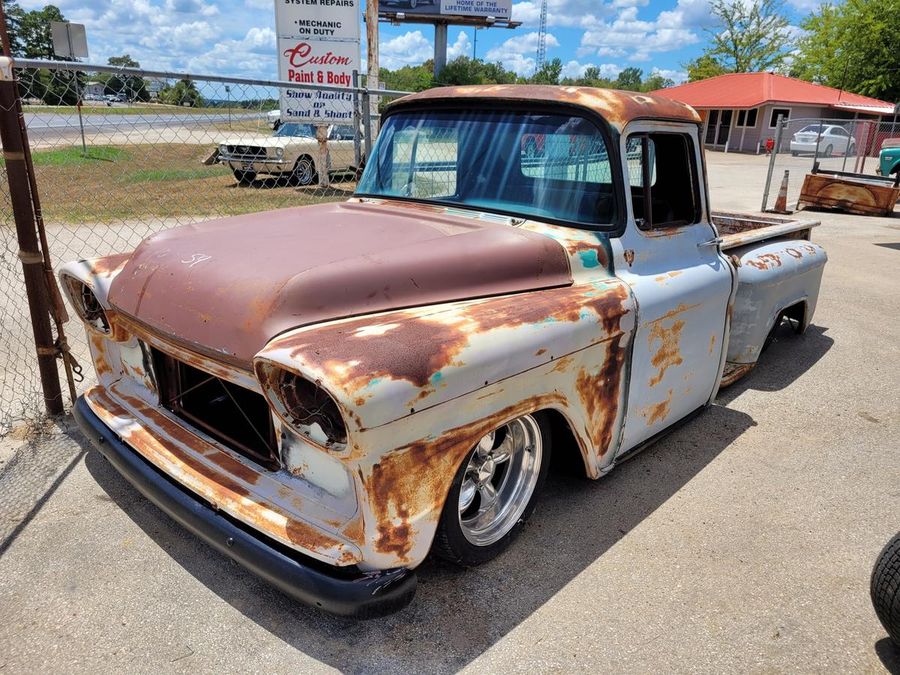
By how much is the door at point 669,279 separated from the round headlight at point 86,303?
2.42 meters

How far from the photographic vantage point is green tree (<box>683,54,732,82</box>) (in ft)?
166

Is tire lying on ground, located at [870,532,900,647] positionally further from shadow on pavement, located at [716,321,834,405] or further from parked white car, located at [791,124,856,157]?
parked white car, located at [791,124,856,157]

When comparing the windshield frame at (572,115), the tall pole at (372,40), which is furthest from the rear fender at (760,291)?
the tall pole at (372,40)

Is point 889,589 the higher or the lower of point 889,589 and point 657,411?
the lower

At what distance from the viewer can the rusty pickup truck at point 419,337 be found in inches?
81.1

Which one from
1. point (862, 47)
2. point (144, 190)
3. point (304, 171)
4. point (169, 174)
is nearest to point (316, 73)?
point (304, 171)

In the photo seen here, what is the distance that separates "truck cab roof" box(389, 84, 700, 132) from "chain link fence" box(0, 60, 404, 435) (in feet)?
6.39

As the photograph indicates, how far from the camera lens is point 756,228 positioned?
220 inches

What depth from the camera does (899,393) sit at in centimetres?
464

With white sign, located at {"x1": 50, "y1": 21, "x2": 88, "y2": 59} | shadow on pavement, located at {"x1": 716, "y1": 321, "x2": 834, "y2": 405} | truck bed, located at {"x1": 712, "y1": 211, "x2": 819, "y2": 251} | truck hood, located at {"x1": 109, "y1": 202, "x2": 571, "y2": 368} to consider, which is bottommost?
shadow on pavement, located at {"x1": 716, "y1": 321, "x2": 834, "y2": 405}

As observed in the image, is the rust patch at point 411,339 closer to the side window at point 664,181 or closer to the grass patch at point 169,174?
the side window at point 664,181

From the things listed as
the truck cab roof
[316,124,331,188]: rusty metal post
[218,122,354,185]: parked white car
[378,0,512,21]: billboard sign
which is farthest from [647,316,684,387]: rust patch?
[378,0,512,21]: billboard sign

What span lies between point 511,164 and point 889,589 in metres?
2.31

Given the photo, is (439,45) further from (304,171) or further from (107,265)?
(107,265)
